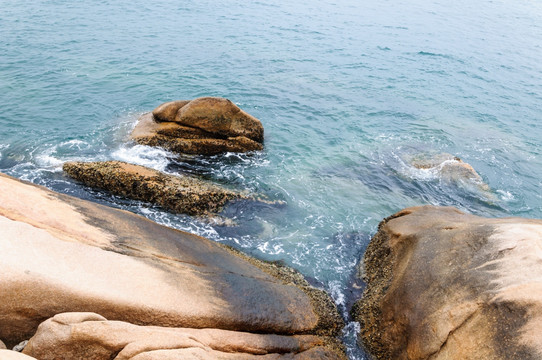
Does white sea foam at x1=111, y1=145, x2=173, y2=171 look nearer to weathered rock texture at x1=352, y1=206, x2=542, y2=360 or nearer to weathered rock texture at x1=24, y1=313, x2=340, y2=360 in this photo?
weathered rock texture at x1=352, y1=206, x2=542, y2=360

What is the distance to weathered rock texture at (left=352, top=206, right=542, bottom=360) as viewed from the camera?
7.28 meters

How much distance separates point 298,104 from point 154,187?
43.4 feet

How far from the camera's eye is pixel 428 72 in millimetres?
31094

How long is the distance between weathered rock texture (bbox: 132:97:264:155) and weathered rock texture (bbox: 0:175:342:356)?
7.24 metres

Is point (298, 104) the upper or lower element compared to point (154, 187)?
upper

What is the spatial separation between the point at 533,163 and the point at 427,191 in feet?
25.9

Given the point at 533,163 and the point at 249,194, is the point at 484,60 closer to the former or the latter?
the point at 533,163

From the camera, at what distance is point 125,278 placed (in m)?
7.72

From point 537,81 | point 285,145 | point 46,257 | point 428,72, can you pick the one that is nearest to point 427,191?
point 285,145

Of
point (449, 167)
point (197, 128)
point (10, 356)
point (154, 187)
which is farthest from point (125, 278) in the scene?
point (449, 167)

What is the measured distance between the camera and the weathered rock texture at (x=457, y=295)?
7.28 m

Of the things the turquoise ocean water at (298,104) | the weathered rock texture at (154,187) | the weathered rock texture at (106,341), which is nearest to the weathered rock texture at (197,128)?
the turquoise ocean water at (298,104)

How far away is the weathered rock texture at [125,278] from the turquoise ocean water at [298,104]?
7.58 feet

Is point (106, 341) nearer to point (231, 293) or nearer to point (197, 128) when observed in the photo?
point (231, 293)
